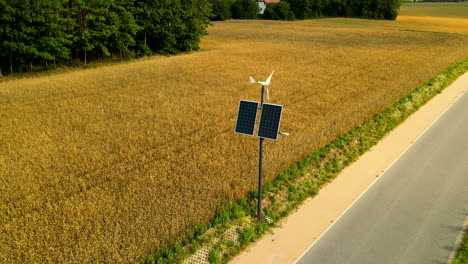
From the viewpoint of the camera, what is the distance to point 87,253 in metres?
9.59

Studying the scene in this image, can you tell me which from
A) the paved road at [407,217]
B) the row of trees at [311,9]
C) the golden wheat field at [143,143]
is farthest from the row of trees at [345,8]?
the paved road at [407,217]

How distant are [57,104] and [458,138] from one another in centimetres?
2410

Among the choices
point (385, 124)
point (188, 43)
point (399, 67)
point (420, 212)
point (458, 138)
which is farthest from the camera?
point (188, 43)

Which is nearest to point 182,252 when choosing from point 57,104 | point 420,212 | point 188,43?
point 420,212

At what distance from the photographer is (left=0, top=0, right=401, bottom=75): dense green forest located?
34500 millimetres

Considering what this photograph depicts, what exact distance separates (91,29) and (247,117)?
36242 millimetres

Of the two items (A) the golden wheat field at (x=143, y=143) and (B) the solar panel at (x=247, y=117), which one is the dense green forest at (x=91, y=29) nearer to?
(A) the golden wheat field at (x=143, y=143)

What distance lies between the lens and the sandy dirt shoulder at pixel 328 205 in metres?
9.99

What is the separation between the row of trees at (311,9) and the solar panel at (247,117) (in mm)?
103985

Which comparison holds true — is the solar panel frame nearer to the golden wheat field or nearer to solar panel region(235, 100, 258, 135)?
solar panel region(235, 100, 258, 135)

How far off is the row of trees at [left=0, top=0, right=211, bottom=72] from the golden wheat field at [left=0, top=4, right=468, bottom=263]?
515 centimetres

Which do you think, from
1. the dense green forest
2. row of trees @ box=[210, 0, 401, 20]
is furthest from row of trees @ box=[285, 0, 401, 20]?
the dense green forest

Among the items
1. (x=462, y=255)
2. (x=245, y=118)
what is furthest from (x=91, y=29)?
(x=462, y=255)

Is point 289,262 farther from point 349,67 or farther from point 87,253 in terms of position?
point 349,67
